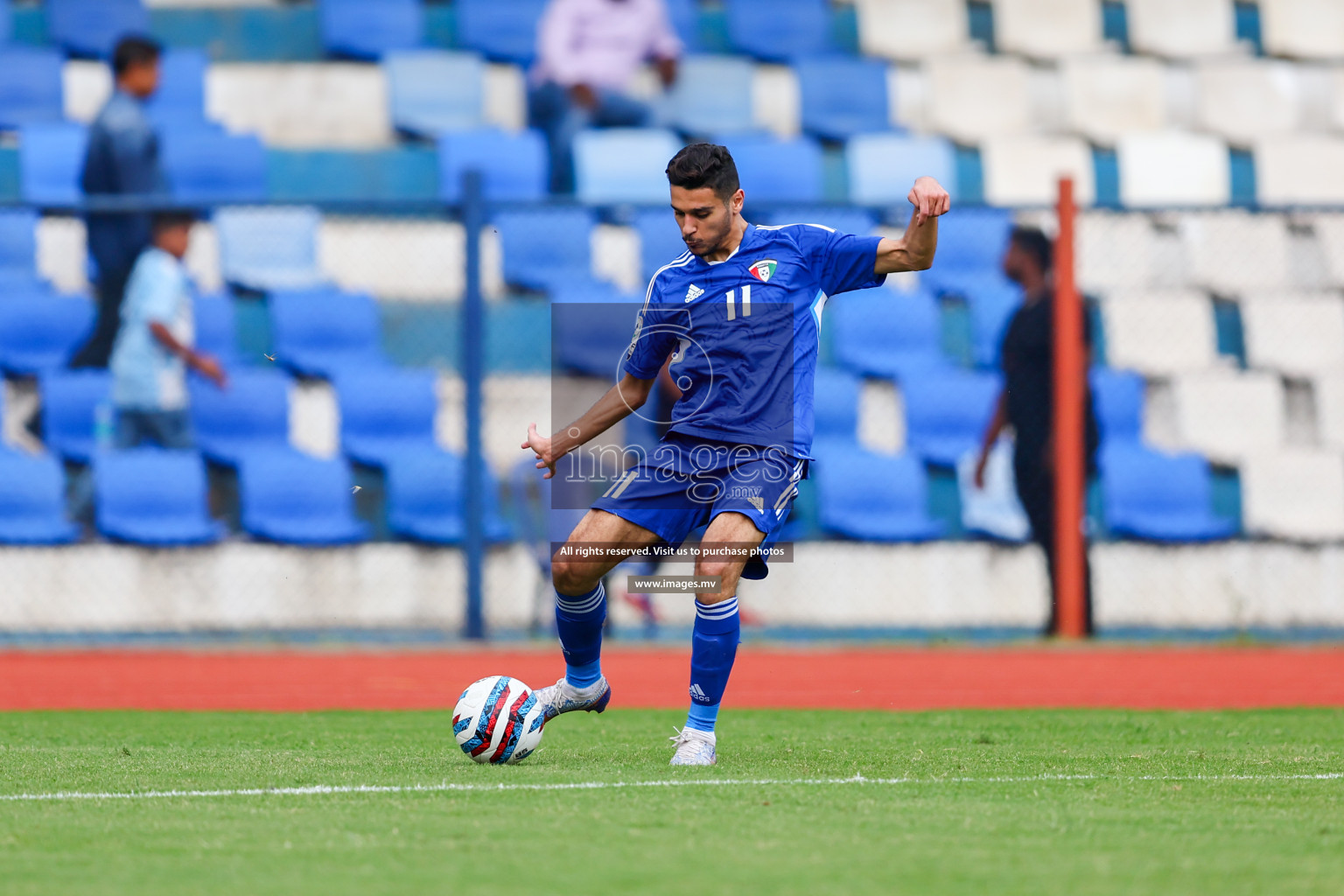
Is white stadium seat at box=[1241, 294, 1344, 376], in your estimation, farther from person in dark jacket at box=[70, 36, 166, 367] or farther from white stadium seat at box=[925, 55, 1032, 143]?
person in dark jacket at box=[70, 36, 166, 367]

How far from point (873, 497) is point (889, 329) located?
1.55 m

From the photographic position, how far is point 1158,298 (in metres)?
13.0

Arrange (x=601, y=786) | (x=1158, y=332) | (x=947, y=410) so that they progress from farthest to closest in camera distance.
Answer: (x=1158, y=332) < (x=947, y=410) < (x=601, y=786)

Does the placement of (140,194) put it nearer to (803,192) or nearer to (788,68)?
(803,192)

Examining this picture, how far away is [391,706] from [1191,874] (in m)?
4.81

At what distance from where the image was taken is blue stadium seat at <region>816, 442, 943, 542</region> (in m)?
11.4

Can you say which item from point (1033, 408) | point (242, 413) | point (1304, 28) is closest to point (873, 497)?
point (1033, 408)

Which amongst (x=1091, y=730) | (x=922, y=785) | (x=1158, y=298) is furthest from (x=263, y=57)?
(x=922, y=785)

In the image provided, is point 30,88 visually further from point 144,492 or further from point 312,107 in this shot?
point 144,492

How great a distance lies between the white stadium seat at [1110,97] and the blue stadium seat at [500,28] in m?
4.85

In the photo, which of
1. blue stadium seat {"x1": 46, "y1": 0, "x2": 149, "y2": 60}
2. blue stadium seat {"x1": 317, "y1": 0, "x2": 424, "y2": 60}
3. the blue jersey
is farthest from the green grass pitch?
blue stadium seat {"x1": 46, "y1": 0, "x2": 149, "y2": 60}

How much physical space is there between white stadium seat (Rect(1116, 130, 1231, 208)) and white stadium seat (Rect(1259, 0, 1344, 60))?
2053mm

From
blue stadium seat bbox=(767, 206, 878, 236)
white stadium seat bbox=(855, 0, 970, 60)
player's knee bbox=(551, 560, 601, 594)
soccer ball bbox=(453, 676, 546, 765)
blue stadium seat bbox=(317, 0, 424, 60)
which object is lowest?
soccer ball bbox=(453, 676, 546, 765)

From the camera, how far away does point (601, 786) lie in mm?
5082
